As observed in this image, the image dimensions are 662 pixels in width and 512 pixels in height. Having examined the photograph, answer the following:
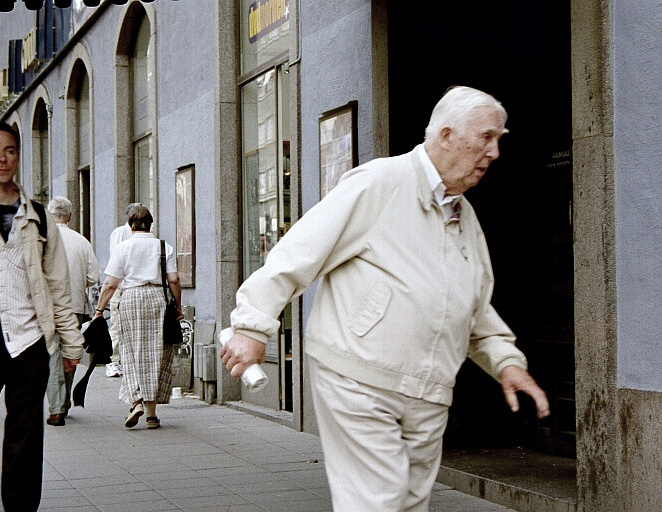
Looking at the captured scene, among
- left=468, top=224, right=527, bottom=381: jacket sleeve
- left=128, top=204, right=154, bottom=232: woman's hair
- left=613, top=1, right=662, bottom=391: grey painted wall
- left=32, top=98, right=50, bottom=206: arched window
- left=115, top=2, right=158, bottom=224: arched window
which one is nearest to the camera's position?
left=468, top=224, right=527, bottom=381: jacket sleeve

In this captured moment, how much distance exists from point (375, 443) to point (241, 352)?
0.49 metres

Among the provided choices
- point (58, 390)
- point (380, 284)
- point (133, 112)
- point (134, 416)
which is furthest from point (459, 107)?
point (133, 112)

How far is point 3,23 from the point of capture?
3244cm

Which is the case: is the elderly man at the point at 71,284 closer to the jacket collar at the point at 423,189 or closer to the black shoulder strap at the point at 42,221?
the black shoulder strap at the point at 42,221

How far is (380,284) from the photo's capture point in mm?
3582

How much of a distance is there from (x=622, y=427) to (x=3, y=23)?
2982 cm

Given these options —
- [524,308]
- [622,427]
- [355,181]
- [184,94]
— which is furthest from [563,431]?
[184,94]

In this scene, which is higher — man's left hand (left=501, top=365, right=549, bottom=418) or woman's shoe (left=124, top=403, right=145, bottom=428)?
man's left hand (left=501, top=365, right=549, bottom=418)

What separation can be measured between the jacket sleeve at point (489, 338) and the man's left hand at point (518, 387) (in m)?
0.03

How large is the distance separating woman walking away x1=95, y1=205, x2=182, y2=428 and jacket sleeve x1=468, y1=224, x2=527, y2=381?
20.0 ft

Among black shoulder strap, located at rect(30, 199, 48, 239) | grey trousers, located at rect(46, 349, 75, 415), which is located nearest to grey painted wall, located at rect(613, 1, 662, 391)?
black shoulder strap, located at rect(30, 199, 48, 239)

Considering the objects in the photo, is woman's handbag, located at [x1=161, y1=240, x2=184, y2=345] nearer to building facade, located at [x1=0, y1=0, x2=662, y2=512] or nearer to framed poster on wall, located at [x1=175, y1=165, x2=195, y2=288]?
building facade, located at [x1=0, y1=0, x2=662, y2=512]

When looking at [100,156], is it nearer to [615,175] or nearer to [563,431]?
[563,431]

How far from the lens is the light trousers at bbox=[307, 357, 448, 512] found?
3510mm
